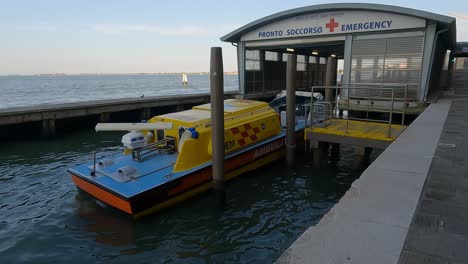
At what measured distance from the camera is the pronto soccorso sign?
46.4 feet

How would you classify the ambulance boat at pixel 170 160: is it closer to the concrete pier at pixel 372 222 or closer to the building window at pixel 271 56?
the concrete pier at pixel 372 222

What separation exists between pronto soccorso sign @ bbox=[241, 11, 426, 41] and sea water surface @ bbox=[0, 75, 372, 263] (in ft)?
26.2

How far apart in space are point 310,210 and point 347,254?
180 inches

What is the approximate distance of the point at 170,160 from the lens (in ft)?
26.3

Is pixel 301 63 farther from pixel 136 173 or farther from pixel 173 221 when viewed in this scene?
pixel 173 221

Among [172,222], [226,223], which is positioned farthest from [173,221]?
[226,223]

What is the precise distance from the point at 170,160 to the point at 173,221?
71.4 inches

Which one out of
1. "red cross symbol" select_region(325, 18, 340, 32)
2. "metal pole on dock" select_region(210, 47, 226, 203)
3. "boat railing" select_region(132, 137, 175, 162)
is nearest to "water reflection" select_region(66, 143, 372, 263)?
"metal pole on dock" select_region(210, 47, 226, 203)

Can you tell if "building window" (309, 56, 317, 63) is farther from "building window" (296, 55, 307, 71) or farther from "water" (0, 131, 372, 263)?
"water" (0, 131, 372, 263)

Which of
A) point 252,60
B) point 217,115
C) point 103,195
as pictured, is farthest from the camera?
point 252,60

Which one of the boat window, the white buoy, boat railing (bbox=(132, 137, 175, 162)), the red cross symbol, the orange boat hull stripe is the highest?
the red cross symbol

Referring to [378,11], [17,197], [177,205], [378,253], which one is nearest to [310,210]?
[177,205]

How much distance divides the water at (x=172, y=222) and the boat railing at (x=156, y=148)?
1520 mm

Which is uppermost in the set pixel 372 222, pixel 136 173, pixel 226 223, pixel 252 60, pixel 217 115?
pixel 252 60
